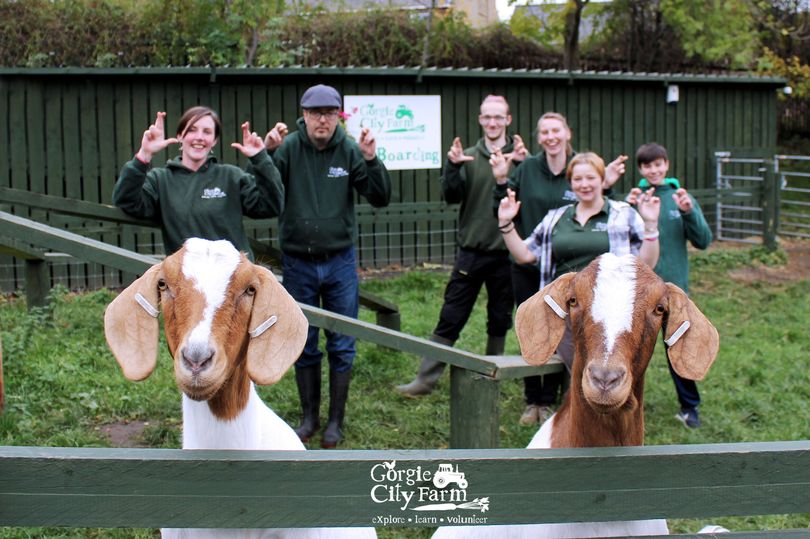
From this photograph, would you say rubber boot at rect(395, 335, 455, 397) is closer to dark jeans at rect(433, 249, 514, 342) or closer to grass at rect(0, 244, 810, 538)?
grass at rect(0, 244, 810, 538)

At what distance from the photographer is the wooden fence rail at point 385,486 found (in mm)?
2482

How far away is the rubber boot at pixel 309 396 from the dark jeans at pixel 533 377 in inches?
55.7

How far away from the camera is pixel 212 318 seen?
9.79ft

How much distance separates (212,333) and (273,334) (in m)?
0.19

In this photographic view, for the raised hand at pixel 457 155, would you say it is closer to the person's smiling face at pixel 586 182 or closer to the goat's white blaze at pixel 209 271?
the person's smiling face at pixel 586 182

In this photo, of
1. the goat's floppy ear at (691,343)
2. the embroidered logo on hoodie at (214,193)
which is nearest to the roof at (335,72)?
the embroidered logo on hoodie at (214,193)

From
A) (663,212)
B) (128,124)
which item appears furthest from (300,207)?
(128,124)

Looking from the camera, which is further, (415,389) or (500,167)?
(415,389)

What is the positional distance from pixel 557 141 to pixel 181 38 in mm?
8266

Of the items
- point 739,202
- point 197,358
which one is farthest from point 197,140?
point 739,202

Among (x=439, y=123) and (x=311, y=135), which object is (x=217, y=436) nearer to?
(x=311, y=135)

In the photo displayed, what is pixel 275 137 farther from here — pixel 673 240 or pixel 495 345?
pixel 673 240

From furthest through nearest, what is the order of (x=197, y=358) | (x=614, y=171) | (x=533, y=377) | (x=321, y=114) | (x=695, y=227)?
(x=533, y=377) → (x=695, y=227) → (x=614, y=171) → (x=321, y=114) → (x=197, y=358)

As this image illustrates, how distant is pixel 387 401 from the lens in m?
7.04
